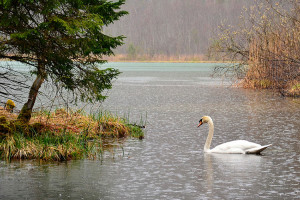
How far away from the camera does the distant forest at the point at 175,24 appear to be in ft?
484

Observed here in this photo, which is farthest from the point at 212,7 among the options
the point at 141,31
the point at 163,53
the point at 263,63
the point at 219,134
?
the point at 219,134

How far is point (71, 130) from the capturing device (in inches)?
579

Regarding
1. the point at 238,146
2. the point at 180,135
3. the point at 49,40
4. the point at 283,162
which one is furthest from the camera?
the point at 180,135

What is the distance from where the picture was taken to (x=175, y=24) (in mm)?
172375

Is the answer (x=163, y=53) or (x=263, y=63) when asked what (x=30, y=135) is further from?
(x=163, y=53)

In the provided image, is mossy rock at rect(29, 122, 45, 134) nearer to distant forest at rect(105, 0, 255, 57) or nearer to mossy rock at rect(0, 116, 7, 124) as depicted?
mossy rock at rect(0, 116, 7, 124)

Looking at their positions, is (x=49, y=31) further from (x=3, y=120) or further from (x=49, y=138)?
(x=3, y=120)

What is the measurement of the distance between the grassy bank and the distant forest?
116m

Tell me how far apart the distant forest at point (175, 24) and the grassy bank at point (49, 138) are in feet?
380

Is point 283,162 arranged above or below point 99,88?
below

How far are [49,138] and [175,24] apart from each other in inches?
6349

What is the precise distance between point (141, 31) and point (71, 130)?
154 meters

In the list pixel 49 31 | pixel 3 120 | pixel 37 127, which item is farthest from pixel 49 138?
pixel 49 31

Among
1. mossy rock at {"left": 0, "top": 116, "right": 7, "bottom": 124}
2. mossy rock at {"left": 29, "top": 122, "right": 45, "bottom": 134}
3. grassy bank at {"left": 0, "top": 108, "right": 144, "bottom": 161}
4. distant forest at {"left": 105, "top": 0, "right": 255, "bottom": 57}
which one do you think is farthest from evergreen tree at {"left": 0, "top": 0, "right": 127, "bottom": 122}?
distant forest at {"left": 105, "top": 0, "right": 255, "bottom": 57}
